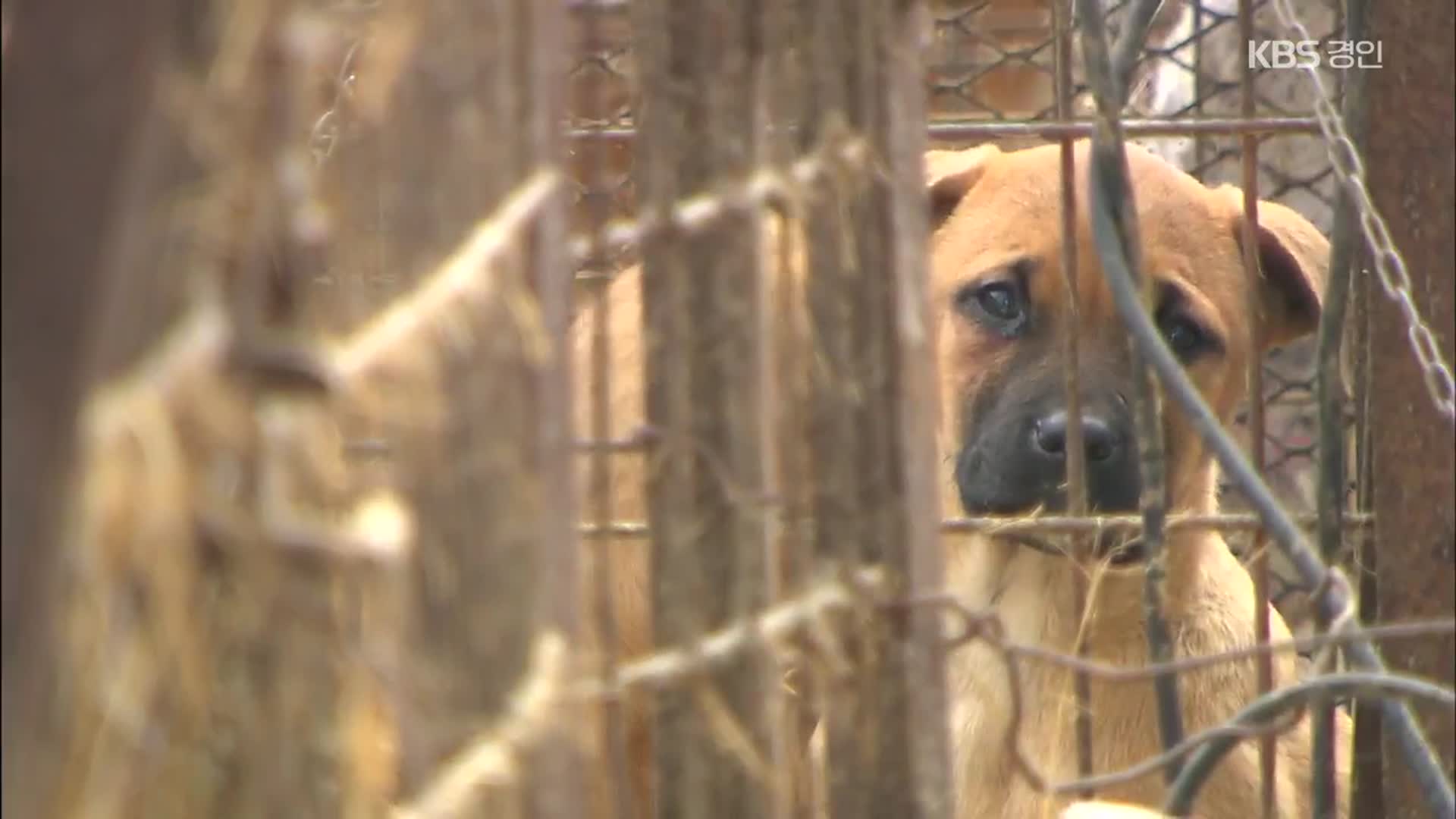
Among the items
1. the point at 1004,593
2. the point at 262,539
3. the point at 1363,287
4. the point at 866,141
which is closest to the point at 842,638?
the point at 866,141

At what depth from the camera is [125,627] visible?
507mm

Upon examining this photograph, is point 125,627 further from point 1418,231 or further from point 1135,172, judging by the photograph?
point 1135,172

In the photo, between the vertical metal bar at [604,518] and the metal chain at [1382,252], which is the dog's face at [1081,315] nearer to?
the metal chain at [1382,252]

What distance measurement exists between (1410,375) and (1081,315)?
0.99 metres

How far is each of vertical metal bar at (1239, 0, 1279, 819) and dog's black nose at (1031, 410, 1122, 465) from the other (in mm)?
242

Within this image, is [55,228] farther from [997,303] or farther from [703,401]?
[997,303]

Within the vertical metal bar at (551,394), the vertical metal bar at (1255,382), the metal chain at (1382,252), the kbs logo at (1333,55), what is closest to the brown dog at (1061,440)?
the vertical metal bar at (1255,382)

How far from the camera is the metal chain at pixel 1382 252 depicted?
1.53 m

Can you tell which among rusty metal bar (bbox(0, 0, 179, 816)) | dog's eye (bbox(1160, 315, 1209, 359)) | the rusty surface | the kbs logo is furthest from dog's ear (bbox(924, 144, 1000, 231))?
rusty metal bar (bbox(0, 0, 179, 816))

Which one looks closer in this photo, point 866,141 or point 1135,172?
point 866,141

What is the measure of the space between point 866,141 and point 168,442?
904 millimetres

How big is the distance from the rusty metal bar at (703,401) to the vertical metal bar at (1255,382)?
121 centimetres

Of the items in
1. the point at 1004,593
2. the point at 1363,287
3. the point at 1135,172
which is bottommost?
the point at 1004,593

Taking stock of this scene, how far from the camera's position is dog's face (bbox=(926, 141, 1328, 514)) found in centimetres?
272
